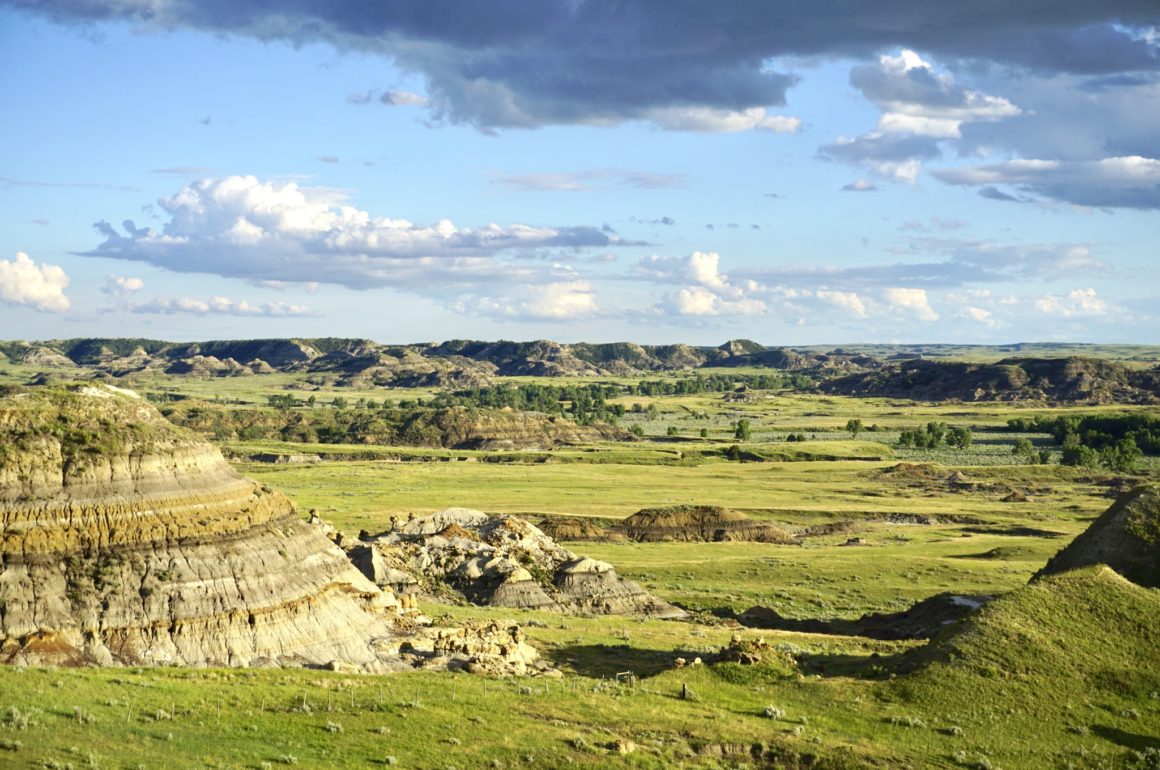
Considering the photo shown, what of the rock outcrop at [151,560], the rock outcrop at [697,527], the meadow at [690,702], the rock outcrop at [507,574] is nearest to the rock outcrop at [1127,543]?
the meadow at [690,702]

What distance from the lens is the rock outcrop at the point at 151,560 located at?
38750mm

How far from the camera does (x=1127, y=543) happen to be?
5197 centimetres

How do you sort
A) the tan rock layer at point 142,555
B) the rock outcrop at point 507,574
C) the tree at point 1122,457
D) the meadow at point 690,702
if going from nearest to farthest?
the meadow at point 690,702, the tan rock layer at point 142,555, the rock outcrop at point 507,574, the tree at point 1122,457

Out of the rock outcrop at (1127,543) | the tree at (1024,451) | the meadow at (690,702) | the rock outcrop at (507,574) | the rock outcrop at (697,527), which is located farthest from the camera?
the tree at (1024,451)

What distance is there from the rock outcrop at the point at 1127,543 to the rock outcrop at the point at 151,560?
1142 inches

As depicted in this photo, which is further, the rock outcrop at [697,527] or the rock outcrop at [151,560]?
the rock outcrop at [697,527]

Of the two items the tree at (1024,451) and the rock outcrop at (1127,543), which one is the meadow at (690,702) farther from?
the tree at (1024,451)

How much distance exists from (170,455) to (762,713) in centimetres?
2654

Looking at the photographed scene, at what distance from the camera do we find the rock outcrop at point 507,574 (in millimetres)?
66562

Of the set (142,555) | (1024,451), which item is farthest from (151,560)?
(1024,451)

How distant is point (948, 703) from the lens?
3794 cm

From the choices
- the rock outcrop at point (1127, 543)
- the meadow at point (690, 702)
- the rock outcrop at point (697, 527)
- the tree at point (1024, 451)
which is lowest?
the rock outcrop at point (697, 527)

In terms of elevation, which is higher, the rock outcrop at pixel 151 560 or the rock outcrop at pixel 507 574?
the rock outcrop at pixel 151 560

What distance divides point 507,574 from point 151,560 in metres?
29.9
